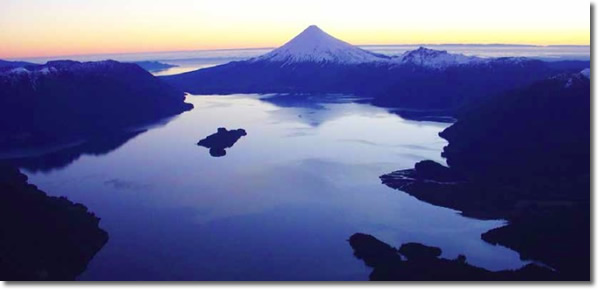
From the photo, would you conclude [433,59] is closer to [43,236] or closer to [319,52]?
[319,52]

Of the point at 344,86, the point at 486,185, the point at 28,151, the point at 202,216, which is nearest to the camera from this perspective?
the point at 202,216

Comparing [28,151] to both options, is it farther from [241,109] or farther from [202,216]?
[241,109]

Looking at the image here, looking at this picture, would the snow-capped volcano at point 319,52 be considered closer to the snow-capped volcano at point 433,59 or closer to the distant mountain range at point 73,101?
the snow-capped volcano at point 433,59

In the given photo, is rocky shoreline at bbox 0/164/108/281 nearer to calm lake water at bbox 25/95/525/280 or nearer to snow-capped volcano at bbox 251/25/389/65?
calm lake water at bbox 25/95/525/280

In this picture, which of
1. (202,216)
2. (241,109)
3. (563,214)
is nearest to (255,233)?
(202,216)

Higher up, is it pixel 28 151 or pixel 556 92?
pixel 556 92

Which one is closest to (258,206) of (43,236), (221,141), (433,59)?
(43,236)

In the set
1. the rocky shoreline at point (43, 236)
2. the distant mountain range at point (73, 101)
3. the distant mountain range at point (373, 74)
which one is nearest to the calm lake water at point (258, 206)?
the rocky shoreline at point (43, 236)

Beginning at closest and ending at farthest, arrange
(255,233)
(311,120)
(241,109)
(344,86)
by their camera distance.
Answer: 1. (255,233)
2. (311,120)
3. (241,109)
4. (344,86)
